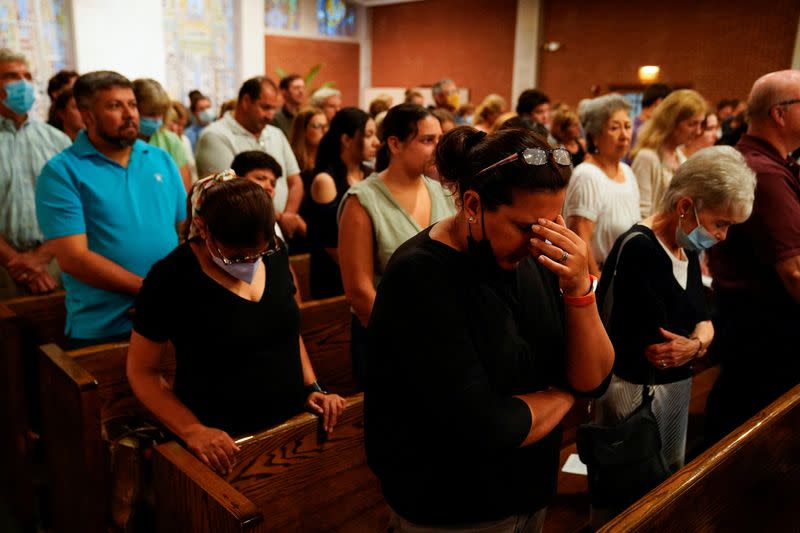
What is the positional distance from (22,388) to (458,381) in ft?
Result: 6.37

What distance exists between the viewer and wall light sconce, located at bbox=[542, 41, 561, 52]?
35.2ft

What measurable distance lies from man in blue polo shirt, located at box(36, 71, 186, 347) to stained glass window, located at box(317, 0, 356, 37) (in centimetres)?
1137

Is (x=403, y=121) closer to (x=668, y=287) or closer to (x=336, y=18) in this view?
(x=668, y=287)

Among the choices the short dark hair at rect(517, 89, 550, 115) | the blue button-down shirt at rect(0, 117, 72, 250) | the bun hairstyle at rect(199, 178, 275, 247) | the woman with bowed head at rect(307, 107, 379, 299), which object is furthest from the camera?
the short dark hair at rect(517, 89, 550, 115)

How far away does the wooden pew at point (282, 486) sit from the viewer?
4.65ft

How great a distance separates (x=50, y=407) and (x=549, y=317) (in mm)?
1701

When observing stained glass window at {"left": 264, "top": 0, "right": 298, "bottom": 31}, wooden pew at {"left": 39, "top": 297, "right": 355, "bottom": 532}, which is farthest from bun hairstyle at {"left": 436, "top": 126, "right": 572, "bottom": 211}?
stained glass window at {"left": 264, "top": 0, "right": 298, "bottom": 31}

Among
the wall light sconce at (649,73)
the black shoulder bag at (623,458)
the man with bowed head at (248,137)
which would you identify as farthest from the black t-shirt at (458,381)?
the wall light sconce at (649,73)

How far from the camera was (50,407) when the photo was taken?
212 cm

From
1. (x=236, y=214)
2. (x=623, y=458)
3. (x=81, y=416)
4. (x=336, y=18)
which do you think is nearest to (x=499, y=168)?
(x=236, y=214)

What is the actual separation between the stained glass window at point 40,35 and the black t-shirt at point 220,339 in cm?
885

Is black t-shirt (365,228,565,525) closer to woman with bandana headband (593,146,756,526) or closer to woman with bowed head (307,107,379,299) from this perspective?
woman with bandana headband (593,146,756,526)

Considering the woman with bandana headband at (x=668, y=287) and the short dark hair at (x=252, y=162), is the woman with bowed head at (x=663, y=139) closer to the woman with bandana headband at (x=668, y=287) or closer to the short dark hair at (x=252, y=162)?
the woman with bandana headband at (x=668, y=287)

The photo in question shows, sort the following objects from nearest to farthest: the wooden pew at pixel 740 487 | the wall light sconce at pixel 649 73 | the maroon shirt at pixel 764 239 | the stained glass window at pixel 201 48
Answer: the wooden pew at pixel 740 487 < the maroon shirt at pixel 764 239 < the wall light sconce at pixel 649 73 < the stained glass window at pixel 201 48
